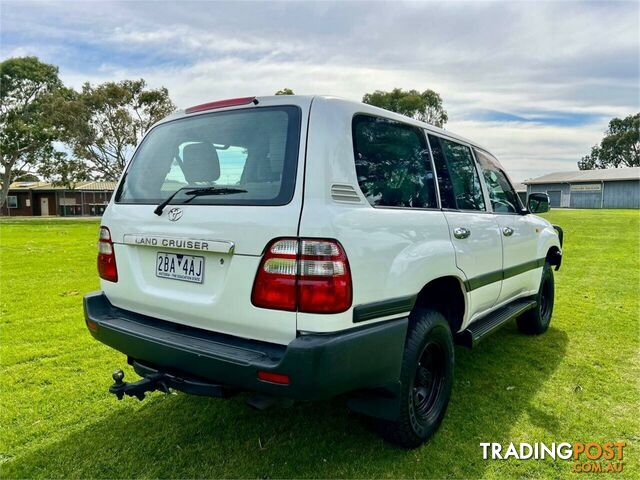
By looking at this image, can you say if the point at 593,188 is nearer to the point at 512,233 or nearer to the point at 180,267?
the point at 512,233

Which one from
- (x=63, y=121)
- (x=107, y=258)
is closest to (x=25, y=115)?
(x=63, y=121)

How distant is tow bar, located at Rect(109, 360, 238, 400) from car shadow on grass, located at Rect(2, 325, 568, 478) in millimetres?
476

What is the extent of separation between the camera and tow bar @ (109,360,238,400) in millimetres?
2295

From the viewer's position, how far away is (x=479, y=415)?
3170 millimetres

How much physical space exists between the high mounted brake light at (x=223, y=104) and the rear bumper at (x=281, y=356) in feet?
4.31

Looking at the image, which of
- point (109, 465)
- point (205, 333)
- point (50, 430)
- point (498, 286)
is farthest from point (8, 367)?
point (498, 286)

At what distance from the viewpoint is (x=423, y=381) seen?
2904 mm

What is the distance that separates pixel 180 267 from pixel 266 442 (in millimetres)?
1244

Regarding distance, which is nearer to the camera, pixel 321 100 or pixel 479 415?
pixel 321 100

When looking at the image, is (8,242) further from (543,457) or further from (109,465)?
(543,457)

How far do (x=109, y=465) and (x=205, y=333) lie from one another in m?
1.02

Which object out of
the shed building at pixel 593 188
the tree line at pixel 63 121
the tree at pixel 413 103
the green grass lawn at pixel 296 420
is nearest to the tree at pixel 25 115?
the tree line at pixel 63 121

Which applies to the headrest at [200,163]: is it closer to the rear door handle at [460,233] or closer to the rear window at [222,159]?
the rear window at [222,159]

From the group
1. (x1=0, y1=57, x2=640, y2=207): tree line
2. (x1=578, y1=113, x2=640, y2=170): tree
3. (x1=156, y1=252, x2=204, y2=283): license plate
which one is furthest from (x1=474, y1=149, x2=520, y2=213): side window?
(x1=578, y1=113, x2=640, y2=170): tree
